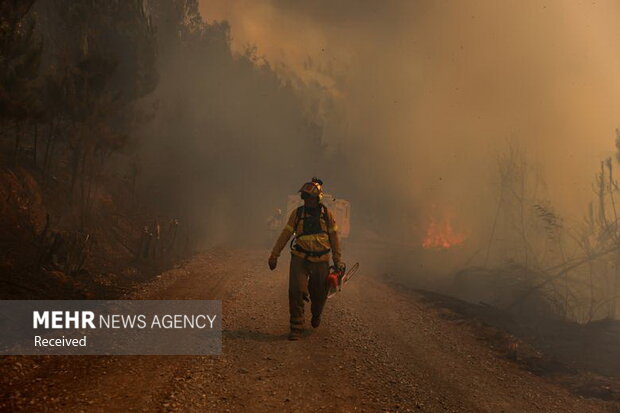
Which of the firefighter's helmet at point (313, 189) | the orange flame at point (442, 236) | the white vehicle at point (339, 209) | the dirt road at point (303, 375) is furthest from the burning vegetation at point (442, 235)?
the firefighter's helmet at point (313, 189)

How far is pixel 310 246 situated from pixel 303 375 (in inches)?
96.9

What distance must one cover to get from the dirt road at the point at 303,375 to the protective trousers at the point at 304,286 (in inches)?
16.7

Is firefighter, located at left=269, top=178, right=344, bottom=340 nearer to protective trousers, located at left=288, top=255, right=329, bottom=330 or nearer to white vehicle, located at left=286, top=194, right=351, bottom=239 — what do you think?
protective trousers, located at left=288, top=255, right=329, bottom=330

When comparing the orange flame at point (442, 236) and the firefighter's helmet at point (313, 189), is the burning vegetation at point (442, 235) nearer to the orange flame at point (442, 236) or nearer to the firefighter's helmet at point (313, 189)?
the orange flame at point (442, 236)

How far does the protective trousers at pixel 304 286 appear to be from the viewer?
724 cm

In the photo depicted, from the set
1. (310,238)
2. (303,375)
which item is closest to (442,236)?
(310,238)

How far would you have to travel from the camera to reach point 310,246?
746 centimetres

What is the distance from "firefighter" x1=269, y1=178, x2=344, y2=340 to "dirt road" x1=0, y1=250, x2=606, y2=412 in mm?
827

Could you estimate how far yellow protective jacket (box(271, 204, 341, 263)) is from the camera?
7.46m

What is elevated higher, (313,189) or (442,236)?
(313,189)

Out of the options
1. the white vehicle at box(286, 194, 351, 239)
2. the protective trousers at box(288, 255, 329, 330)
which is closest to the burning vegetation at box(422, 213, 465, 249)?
the white vehicle at box(286, 194, 351, 239)

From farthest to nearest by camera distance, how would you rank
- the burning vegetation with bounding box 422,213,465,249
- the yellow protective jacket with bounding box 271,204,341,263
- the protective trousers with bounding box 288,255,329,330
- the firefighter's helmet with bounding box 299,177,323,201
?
the burning vegetation with bounding box 422,213,465,249 → the yellow protective jacket with bounding box 271,204,341,263 → the firefighter's helmet with bounding box 299,177,323,201 → the protective trousers with bounding box 288,255,329,330

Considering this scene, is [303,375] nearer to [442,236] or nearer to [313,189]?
[313,189]

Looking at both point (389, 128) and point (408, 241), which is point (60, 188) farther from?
point (389, 128)
